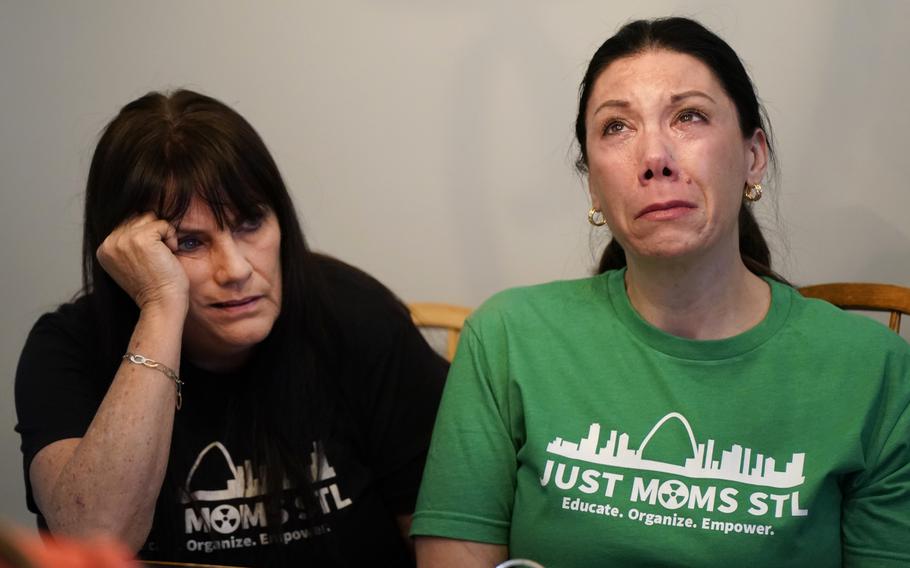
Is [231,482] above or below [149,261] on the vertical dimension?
below

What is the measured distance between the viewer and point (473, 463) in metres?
1.38

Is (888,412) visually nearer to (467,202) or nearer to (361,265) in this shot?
(467,202)

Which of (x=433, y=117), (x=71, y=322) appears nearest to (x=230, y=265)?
(x=71, y=322)

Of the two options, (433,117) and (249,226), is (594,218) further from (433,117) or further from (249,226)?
(433,117)

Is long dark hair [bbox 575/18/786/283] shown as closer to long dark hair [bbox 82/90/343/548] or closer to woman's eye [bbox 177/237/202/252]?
long dark hair [bbox 82/90/343/548]

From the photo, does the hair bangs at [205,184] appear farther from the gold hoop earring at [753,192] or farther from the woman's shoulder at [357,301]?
→ the gold hoop earring at [753,192]

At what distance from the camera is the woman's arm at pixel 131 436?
144 cm

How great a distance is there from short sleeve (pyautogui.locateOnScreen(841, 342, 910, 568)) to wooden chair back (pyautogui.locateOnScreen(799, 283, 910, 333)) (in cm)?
44

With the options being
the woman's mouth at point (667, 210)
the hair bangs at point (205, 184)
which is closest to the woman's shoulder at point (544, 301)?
the woman's mouth at point (667, 210)

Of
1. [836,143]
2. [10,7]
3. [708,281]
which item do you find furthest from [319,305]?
[10,7]

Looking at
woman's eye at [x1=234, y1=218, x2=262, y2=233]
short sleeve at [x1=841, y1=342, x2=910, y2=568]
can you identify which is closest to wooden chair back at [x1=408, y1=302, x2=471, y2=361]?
woman's eye at [x1=234, y1=218, x2=262, y2=233]

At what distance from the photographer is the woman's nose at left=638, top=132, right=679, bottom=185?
1.37 metres

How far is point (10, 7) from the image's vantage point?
255 cm

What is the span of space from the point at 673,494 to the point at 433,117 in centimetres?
131
